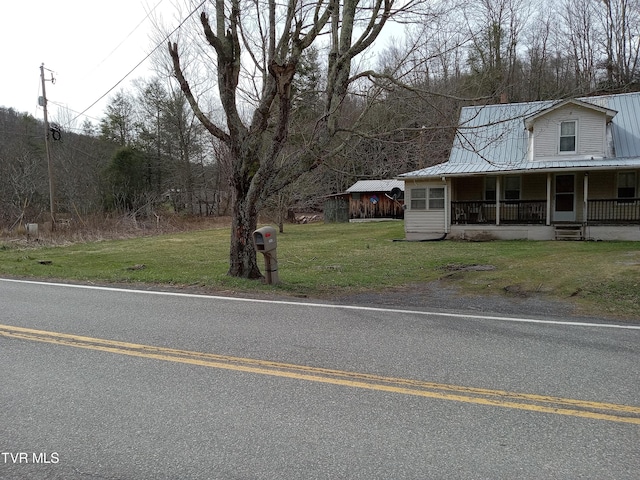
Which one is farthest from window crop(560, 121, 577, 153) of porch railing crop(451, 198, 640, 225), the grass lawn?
the grass lawn

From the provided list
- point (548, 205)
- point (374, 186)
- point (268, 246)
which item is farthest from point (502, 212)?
point (374, 186)

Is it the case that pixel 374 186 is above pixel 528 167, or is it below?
above

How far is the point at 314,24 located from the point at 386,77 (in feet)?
6.68

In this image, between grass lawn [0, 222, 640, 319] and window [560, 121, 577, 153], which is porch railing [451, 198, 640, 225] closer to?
grass lawn [0, 222, 640, 319]

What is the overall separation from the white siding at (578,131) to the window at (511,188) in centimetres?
137

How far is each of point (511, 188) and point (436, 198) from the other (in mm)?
3289

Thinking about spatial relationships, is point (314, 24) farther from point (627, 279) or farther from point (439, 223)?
point (439, 223)

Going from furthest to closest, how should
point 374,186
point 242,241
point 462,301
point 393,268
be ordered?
point 374,186 < point 393,268 < point 242,241 < point 462,301

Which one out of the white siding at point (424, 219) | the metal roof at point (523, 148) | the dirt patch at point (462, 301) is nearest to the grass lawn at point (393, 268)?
the dirt patch at point (462, 301)

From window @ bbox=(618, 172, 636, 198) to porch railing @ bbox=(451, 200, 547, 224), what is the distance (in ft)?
9.45

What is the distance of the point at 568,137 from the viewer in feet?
59.9

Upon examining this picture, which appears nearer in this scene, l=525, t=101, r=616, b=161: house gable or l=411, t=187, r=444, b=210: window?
l=525, t=101, r=616, b=161: house gable

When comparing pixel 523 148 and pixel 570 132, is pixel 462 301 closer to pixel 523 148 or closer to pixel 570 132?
pixel 570 132

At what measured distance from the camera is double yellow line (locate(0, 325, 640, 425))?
3574 millimetres
